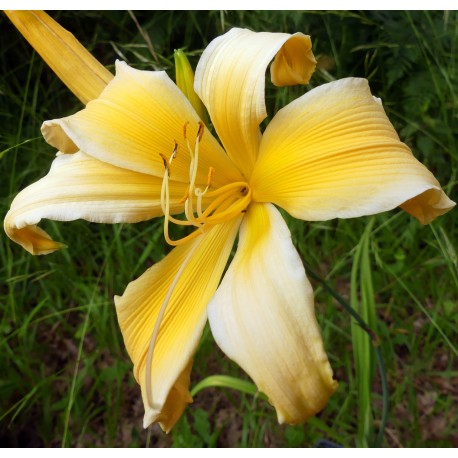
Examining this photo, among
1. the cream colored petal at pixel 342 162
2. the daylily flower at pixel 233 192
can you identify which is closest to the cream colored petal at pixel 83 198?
the daylily flower at pixel 233 192

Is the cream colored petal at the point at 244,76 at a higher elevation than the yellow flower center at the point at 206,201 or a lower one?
higher

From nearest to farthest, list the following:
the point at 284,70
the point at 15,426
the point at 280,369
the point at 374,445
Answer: the point at 280,369 < the point at 284,70 < the point at 374,445 < the point at 15,426

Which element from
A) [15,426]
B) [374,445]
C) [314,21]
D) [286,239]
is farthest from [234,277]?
[15,426]

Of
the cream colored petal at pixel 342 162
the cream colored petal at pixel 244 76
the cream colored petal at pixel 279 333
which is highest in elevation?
the cream colored petal at pixel 244 76

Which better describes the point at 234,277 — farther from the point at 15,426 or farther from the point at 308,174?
the point at 15,426

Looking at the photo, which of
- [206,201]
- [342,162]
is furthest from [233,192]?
[342,162]

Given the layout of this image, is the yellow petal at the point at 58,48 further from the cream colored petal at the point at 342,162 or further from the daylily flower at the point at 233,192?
the cream colored petal at the point at 342,162

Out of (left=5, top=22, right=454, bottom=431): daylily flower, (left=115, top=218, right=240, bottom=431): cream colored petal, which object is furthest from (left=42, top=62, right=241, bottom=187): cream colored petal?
(left=115, top=218, right=240, bottom=431): cream colored petal
